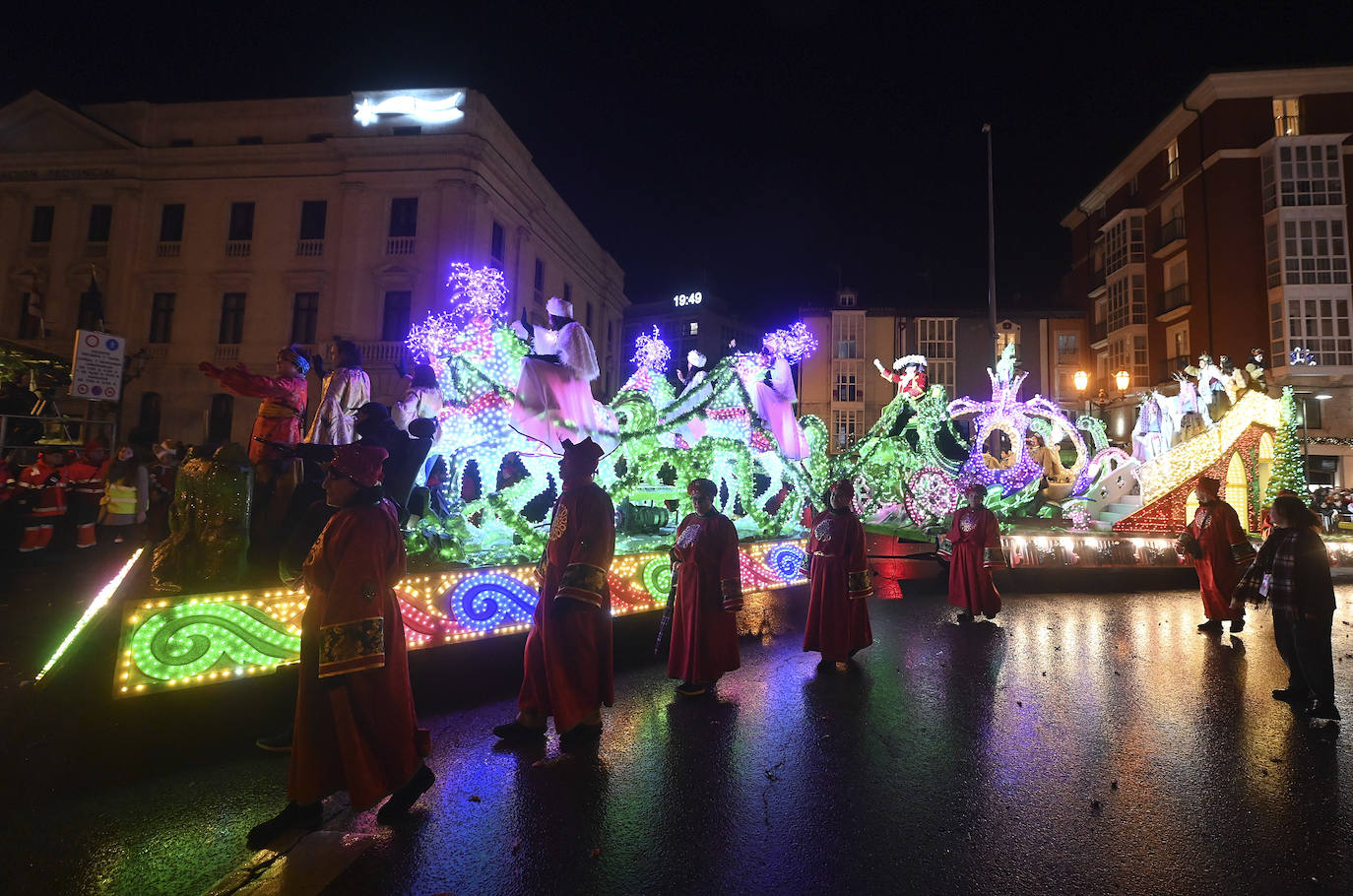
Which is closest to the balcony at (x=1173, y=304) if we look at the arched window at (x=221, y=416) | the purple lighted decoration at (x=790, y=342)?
the purple lighted decoration at (x=790, y=342)

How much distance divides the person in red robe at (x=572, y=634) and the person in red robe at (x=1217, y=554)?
752 centimetres

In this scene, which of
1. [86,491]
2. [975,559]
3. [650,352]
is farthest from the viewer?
[86,491]

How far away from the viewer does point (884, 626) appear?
7828 millimetres

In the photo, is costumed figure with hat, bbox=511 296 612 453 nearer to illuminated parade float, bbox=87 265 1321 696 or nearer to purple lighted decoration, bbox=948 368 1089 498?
illuminated parade float, bbox=87 265 1321 696

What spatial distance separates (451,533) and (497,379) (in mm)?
1752

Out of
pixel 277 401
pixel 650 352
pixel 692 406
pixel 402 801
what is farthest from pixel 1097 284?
pixel 402 801

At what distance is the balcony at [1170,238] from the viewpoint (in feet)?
95.1

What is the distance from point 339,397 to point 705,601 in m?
3.55

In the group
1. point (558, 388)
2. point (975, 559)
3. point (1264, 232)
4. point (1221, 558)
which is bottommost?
point (975, 559)

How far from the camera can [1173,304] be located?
29.5 metres

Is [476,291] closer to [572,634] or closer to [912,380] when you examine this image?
[572,634]

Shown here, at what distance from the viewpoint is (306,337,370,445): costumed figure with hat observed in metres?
5.43

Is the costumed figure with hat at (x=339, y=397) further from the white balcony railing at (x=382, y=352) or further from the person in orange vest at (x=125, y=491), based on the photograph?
the white balcony railing at (x=382, y=352)

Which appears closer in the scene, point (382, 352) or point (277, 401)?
point (277, 401)
